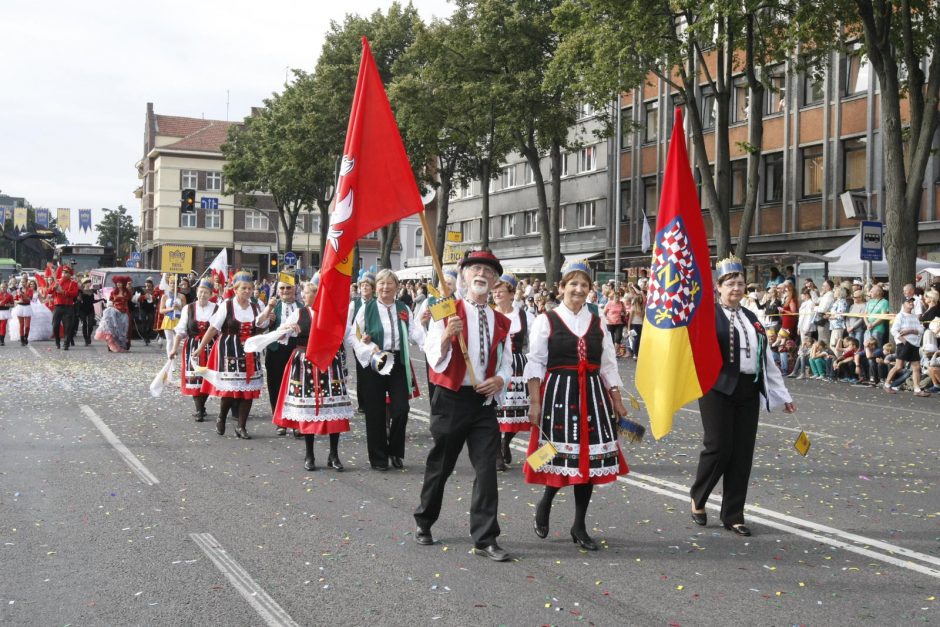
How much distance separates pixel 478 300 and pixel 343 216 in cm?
114

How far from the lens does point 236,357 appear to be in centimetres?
1202

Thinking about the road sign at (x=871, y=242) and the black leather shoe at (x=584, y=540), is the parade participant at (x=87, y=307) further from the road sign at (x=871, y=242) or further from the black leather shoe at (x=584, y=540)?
the black leather shoe at (x=584, y=540)

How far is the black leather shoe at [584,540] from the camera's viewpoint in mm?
6680

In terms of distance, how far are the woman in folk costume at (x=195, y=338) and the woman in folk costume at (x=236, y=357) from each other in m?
0.80

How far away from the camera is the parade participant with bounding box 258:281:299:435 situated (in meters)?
11.8

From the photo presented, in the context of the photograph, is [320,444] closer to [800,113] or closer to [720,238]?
[720,238]

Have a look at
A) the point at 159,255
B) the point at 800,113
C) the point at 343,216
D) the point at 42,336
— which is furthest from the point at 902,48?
the point at 159,255

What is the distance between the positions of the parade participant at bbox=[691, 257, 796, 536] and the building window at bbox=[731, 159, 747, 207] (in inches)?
1388

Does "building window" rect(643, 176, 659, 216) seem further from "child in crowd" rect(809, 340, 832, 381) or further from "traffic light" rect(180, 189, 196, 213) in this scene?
"child in crowd" rect(809, 340, 832, 381)

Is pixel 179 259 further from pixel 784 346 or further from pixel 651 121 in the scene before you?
pixel 784 346

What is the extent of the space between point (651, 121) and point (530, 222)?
43.4 feet

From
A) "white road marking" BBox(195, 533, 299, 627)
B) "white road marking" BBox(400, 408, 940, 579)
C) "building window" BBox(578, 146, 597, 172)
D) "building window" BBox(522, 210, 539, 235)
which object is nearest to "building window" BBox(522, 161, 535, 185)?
"building window" BBox(522, 210, 539, 235)

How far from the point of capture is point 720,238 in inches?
1011

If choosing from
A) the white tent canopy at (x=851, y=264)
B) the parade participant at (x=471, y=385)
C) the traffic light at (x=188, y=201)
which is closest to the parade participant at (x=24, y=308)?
the traffic light at (x=188, y=201)
